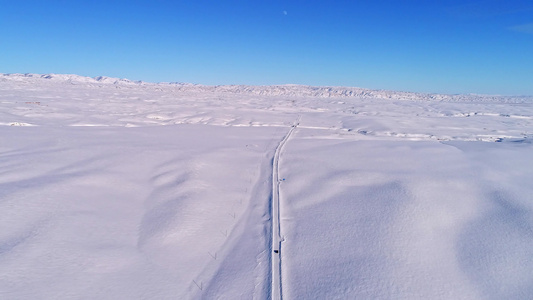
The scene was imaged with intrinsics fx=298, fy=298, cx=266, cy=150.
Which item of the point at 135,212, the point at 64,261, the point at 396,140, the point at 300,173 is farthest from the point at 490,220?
the point at 396,140

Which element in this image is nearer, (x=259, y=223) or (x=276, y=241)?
(x=276, y=241)

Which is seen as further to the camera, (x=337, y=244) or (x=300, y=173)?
(x=300, y=173)

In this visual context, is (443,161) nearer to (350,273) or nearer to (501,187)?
(501,187)

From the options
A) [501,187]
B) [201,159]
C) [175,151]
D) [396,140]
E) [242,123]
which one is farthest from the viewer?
[242,123]

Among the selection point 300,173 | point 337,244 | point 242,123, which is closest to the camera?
point 337,244

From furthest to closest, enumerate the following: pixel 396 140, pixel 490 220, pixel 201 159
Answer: pixel 396 140 < pixel 201 159 < pixel 490 220

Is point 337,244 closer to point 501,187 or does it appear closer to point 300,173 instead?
point 300,173

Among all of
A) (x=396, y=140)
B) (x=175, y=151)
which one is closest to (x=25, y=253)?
(x=175, y=151)

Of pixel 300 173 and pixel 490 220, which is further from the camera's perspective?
pixel 300 173

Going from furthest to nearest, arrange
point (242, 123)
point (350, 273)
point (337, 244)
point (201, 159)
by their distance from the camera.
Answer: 1. point (242, 123)
2. point (201, 159)
3. point (337, 244)
4. point (350, 273)
